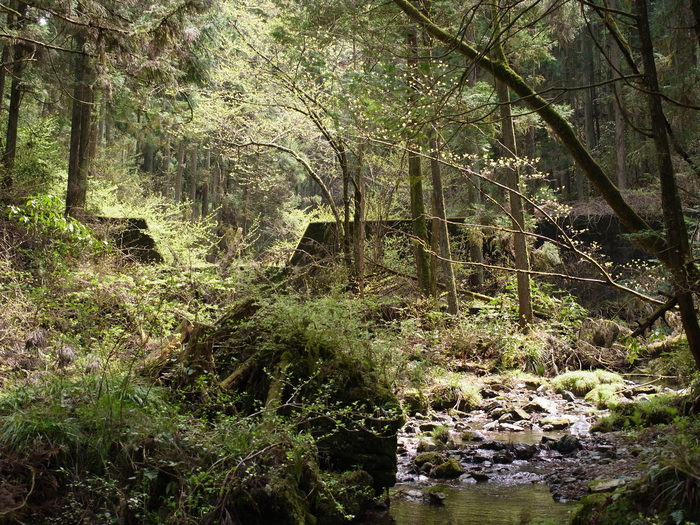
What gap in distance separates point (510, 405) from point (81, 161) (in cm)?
1030

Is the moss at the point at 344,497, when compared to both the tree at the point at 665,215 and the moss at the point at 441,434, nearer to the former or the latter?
the moss at the point at 441,434

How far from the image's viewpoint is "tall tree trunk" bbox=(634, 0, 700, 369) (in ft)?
15.2

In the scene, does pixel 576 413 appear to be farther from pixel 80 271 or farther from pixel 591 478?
pixel 80 271

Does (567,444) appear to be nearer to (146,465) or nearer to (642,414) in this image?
(642,414)

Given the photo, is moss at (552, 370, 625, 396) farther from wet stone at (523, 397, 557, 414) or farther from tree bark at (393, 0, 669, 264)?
tree bark at (393, 0, 669, 264)

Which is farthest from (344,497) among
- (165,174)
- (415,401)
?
(165,174)

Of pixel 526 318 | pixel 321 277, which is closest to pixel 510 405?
pixel 526 318

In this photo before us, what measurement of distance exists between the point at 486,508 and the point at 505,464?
158 centimetres

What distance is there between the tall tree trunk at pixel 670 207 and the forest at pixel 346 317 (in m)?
0.02

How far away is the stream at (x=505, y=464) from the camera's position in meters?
5.18

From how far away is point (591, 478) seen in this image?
19.2 ft

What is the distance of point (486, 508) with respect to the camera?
5.30 metres

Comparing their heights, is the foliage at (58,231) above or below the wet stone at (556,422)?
above

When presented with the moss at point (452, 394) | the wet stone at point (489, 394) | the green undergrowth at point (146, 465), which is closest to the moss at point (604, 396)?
the wet stone at point (489, 394)
